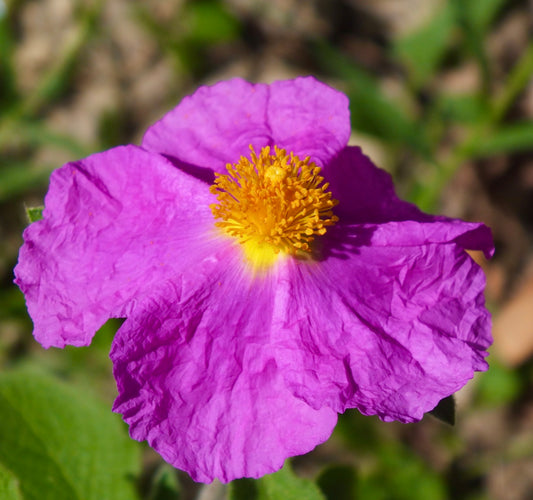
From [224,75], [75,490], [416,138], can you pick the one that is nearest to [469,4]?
[416,138]

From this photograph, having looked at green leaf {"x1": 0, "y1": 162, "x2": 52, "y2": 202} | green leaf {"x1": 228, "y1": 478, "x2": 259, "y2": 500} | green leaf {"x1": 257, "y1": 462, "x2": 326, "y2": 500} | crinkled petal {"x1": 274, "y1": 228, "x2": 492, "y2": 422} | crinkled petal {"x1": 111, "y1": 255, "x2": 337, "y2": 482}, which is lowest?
green leaf {"x1": 0, "y1": 162, "x2": 52, "y2": 202}

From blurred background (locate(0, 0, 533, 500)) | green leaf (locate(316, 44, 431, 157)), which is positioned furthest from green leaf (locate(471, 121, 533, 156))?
green leaf (locate(316, 44, 431, 157))

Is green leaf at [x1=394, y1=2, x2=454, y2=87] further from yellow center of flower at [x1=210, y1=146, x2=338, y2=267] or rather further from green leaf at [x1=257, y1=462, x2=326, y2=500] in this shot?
green leaf at [x1=257, y1=462, x2=326, y2=500]

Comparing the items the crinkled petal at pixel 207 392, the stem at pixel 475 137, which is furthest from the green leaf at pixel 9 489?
the stem at pixel 475 137

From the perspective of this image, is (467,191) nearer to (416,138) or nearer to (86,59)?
(416,138)

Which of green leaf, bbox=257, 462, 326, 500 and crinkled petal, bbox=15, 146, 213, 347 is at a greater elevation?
crinkled petal, bbox=15, 146, 213, 347

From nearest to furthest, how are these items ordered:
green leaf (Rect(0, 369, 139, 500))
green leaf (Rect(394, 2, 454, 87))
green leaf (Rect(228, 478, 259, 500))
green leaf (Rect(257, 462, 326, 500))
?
green leaf (Rect(257, 462, 326, 500))
green leaf (Rect(228, 478, 259, 500))
green leaf (Rect(0, 369, 139, 500))
green leaf (Rect(394, 2, 454, 87))

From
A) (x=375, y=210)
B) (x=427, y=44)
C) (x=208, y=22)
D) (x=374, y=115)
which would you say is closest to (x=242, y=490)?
(x=375, y=210)
